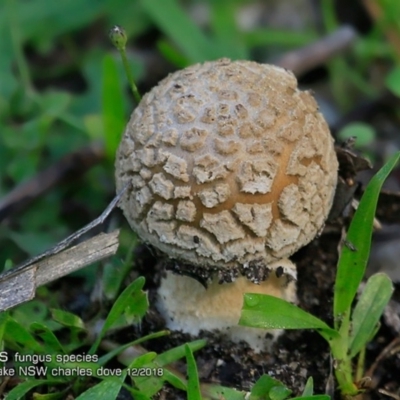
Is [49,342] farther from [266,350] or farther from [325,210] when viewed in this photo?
[325,210]

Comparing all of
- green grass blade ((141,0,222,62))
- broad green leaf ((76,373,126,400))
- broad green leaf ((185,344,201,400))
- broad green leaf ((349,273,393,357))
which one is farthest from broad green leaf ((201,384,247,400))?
green grass blade ((141,0,222,62))

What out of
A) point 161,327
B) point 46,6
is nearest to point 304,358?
point 161,327

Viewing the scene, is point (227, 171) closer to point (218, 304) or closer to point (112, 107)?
point (218, 304)

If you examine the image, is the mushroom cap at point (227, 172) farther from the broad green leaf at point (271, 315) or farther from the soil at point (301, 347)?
the soil at point (301, 347)

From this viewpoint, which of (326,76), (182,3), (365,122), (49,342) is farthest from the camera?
(182,3)

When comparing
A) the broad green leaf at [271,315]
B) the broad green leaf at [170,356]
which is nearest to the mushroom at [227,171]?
the broad green leaf at [271,315]

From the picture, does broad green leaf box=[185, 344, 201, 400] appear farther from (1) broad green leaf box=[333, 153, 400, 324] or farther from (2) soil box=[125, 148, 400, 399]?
(1) broad green leaf box=[333, 153, 400, 324]

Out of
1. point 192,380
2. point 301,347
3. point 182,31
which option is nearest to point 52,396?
point 192,380
